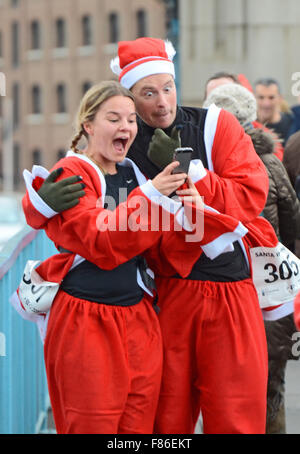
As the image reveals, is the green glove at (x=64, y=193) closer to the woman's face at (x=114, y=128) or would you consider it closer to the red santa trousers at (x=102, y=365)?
the woman's face at (x=114, y=128)

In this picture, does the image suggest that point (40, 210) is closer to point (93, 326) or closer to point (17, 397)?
point (93, 326)

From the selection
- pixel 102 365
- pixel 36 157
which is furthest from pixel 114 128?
pixel 36 157

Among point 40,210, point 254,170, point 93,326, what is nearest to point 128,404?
point 93,326

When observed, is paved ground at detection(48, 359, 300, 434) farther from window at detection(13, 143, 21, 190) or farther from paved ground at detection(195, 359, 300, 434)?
window at detection(13, 143, 21, 190)

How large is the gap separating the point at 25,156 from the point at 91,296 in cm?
4938

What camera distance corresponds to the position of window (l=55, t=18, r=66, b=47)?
165 feet

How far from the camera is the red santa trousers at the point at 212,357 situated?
3.07 m

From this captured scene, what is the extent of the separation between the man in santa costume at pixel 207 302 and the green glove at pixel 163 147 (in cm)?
23

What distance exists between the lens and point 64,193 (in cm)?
283

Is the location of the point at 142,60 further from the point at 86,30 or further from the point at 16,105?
the point at 16,105

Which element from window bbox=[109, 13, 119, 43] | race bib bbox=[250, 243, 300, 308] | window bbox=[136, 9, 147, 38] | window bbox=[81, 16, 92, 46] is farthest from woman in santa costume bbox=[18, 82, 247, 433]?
window bbox=[81, 16, 92, 46]

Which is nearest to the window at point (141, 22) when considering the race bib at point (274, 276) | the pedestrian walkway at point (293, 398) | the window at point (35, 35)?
the window at point (35, 35)

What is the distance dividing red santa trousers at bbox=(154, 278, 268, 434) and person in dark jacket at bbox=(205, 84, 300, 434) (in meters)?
1.03

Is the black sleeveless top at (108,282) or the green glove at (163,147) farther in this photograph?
the black sleeveless top at (108,282)
